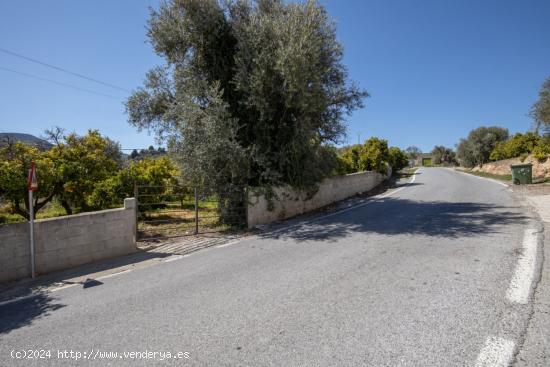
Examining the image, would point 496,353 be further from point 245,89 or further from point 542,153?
point 542,153

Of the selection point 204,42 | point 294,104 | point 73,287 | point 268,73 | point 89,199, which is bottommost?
point 73,287

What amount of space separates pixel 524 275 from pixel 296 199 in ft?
28.2

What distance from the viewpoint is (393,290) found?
4.28 metres

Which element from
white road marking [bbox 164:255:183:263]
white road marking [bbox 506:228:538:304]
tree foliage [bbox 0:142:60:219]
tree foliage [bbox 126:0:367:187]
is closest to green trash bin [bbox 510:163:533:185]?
tree foliage [bbox 126:0:367:187]

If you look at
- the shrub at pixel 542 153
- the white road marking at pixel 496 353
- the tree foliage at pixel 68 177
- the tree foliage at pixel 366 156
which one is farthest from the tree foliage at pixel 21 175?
the shrub at pixel 542 153

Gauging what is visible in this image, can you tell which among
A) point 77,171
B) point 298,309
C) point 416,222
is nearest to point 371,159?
point 416,222

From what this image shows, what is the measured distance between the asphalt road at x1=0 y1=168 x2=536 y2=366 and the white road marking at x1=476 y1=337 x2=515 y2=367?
0.06m

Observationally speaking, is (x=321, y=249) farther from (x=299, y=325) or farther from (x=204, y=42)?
(x=204, y=42)

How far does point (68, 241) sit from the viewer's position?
21.3ft

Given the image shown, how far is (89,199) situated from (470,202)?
15313mm

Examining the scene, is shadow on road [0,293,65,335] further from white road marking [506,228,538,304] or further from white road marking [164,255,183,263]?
white road marking [506,228,538,304]

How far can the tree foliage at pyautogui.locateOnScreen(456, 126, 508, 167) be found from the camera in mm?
51812

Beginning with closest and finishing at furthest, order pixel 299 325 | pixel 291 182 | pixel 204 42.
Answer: pixel 299 325, pixel 204 42, pixel 291 182

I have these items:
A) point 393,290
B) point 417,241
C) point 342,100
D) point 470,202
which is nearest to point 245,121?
point 342,100
